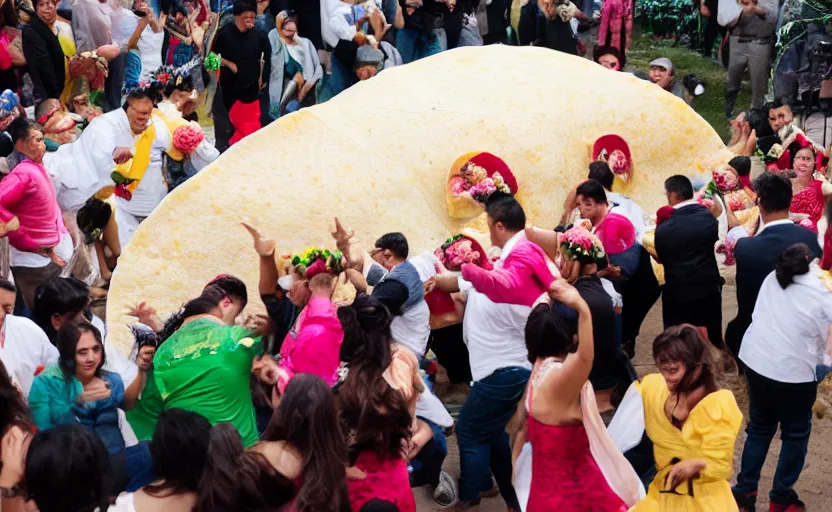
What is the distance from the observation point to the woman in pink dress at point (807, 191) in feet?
25.2

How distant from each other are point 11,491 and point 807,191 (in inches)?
223

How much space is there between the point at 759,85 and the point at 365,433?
376 inches

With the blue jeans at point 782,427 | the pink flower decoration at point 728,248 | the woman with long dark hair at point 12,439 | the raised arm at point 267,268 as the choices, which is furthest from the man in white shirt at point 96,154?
the blue jeans at point 782,427

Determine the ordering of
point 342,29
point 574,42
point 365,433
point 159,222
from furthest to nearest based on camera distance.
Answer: point 574,42 → point 342,29 → point 159,222 → point 365,433

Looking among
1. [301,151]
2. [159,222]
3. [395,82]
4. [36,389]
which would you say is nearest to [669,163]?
[395,82]

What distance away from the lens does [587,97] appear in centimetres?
820

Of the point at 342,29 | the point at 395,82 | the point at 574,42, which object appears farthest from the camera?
the point at 574,42

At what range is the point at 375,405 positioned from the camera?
475 cm

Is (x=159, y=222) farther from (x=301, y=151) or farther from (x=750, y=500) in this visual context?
(x=750, y=500)

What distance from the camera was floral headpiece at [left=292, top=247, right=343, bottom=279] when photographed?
5406 millimetres

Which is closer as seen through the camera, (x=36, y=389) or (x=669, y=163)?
(x=36, y=389)

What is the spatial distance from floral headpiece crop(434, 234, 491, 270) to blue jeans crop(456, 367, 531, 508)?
0.71m

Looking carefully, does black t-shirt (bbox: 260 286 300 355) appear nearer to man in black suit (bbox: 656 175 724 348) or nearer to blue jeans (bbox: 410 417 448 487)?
blue jeans (bbox: 410 417 448 487)

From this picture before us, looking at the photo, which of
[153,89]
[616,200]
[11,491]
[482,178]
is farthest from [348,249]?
[153,89]
